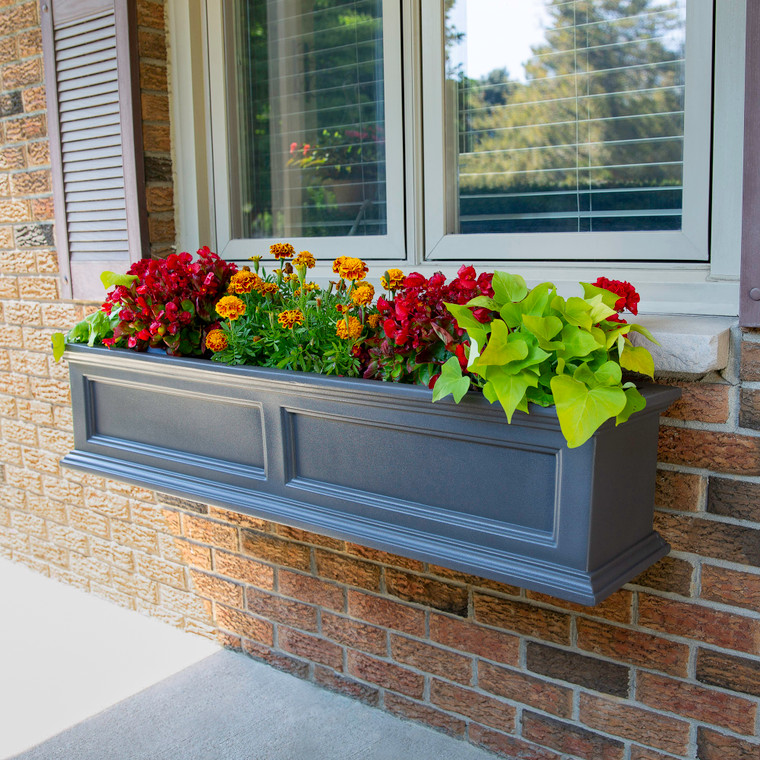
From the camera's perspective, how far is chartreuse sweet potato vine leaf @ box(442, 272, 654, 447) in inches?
50.3

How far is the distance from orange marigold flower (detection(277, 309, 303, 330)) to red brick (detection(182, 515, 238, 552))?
3.15ft

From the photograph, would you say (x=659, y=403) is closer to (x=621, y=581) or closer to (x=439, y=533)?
(x=621, y=581)

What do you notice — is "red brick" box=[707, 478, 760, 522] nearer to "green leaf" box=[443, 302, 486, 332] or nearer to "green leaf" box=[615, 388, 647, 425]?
"green leaf" box=[615, 388, 647, 425]

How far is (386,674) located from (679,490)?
1028 millimetres

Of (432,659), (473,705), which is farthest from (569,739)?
(432,659)

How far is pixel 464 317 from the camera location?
1389 mm

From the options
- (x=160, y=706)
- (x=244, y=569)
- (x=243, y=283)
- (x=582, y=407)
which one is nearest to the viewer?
(x=582, y=407)

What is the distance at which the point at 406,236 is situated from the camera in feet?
7.03

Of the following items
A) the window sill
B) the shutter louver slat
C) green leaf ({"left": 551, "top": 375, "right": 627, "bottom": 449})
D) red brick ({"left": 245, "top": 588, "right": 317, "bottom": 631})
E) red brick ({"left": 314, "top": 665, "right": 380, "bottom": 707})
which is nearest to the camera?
green leaf ({"left": 551, "top": 375, "right": 627, "bottom": 449})

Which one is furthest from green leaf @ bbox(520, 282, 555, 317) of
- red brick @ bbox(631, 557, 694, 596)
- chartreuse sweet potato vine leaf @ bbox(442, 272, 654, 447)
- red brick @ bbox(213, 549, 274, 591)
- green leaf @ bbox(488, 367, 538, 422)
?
red brick @ bbox(213, 549, 274, 591)

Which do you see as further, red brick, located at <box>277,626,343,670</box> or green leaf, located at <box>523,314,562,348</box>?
red brick, located at <box>277,626,343,670</box>

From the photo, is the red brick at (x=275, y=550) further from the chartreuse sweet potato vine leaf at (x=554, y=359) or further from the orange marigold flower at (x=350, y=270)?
the chartreuse sweet potato vine leaf at (x=554, y=359)

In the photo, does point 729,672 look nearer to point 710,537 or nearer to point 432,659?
point 710,537

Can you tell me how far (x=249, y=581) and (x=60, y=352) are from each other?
93 centimetres
